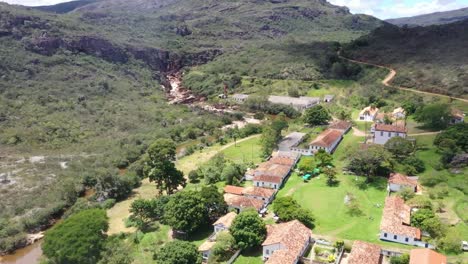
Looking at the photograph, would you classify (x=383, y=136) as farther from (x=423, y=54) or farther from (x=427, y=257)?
(x=423, y=54)

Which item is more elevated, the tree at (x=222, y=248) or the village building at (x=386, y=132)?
the village building at (x=386, y=132)

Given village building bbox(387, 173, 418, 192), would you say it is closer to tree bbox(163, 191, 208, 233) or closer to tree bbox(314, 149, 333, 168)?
tree bbox(314, 149, 333, 168)

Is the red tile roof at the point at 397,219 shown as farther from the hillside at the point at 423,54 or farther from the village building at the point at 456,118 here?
the hillside at the point at 423,54

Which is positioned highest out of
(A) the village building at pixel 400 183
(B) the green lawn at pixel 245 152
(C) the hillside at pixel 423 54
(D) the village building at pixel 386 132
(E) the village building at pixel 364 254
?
(C) the hillside at pixel 423 54

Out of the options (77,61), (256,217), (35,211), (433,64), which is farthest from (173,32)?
(256,217)

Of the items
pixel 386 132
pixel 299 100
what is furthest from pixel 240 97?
pixel 386 132

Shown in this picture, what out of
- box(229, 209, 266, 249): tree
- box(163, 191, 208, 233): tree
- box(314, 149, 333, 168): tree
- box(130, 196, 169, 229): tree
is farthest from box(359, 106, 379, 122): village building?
box(130, 196, 169, 229): tree

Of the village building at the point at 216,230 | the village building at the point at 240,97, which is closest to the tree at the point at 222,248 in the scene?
the village building at the point at 216,230

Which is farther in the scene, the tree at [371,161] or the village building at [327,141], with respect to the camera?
the village building at [327,141]
